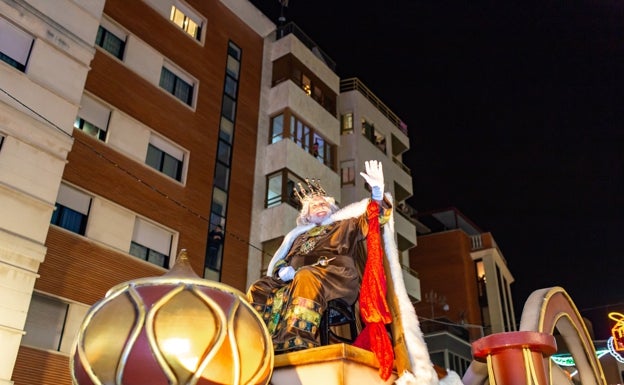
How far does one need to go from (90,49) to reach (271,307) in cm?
1125

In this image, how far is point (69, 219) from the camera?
12984mm

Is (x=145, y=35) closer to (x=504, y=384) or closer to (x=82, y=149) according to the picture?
(x=82, y=149)

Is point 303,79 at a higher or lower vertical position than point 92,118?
higher

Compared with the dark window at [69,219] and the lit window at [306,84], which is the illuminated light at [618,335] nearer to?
the lit window at [306,84]

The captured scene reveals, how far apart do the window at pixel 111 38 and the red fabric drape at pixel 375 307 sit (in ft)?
41.2

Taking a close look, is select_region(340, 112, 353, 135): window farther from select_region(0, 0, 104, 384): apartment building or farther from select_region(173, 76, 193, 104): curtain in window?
select_region(0, 0, 104, 384): apartment building

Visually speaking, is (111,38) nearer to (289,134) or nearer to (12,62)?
(12,62)

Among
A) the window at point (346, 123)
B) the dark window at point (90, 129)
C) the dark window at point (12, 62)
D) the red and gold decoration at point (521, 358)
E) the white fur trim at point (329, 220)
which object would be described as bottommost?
the red and gold decoration at point (521, 358)

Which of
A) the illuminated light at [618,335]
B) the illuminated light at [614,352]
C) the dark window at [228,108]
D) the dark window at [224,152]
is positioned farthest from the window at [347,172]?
the illuminated light at [614,352]

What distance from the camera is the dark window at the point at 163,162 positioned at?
15.6m

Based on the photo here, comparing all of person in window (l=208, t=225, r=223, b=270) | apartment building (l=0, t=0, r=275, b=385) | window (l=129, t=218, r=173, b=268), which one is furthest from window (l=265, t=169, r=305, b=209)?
window (l=129, t=218, r=173, b=268)

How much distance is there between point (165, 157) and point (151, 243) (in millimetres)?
2655

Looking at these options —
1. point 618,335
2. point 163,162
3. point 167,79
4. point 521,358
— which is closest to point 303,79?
point 167,79

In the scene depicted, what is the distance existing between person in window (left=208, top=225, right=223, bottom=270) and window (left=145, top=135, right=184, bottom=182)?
1.80 meters
